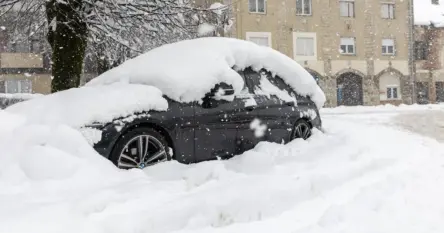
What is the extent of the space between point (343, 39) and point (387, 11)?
4597 mm

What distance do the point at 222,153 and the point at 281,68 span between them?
6.71ft

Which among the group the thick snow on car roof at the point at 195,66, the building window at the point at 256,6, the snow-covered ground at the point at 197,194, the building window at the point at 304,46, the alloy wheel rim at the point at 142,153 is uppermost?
the building window at the point at 256,6

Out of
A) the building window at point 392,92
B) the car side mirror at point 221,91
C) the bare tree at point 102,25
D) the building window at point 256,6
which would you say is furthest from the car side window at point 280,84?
the building window at point 392,92

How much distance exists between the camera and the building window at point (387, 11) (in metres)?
32.9

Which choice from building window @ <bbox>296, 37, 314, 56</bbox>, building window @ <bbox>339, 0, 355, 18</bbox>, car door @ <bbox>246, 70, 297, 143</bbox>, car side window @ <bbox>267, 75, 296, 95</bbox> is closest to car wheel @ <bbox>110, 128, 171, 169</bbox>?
car door @ <bbox>246, 70, 297, 143</bbox>

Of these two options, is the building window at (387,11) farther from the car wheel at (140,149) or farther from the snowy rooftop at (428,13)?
the car wheel at (140,149)

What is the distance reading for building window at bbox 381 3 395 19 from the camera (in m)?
32.9

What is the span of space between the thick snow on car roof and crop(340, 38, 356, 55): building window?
2567 centimetres

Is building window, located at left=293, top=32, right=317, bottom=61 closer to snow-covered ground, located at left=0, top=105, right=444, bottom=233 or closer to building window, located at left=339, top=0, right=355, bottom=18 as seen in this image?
building window, located at left=339, top=0, right=355, bottom=18

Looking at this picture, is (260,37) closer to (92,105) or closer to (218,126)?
(218,126)

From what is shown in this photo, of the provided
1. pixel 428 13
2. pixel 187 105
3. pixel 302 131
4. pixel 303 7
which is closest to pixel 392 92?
pixel 428 13

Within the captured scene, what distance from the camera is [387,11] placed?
33031 millimetres

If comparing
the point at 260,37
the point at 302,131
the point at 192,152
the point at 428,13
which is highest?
the point at 428,13

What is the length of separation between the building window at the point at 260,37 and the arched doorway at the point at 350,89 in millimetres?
6375
